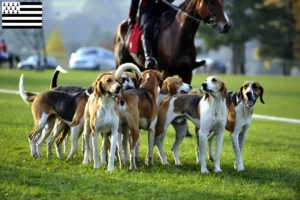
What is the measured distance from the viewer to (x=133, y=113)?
11.3 meters

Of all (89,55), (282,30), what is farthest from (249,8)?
(89,55)

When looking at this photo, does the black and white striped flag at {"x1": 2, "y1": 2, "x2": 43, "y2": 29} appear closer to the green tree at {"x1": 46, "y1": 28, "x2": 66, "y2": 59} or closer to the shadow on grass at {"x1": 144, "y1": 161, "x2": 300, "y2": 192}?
the shadow on grass at {"x1": 144, "y1": 161, "x2": 300, "y2": 192}

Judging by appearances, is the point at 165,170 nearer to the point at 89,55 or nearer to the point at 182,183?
the point at 182,183

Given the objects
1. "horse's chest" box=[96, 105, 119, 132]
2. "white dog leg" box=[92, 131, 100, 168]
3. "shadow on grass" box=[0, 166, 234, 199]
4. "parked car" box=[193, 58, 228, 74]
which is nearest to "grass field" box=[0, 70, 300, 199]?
"shadow on grass" box=[0, 166, 234, 199]

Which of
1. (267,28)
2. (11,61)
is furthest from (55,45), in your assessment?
(11,61)

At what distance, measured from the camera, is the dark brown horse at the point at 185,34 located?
52.3 ft

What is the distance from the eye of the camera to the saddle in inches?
645

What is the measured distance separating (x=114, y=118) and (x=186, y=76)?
215 inches

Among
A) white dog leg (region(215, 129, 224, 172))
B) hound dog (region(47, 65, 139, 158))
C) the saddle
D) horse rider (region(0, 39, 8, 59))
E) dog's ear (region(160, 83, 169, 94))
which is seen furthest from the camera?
horse rider (region(0, 39, 8, 59))

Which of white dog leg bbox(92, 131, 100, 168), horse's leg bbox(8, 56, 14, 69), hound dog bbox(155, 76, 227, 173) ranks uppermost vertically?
hound dog bbox(155, 76, 227, 173)

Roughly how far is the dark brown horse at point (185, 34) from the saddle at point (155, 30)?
2.8 inches

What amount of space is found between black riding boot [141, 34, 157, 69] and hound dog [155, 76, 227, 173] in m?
3.58

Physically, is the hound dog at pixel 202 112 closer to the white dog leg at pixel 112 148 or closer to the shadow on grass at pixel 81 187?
the white dog leg at pixel 112 148

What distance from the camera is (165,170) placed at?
1138cm
